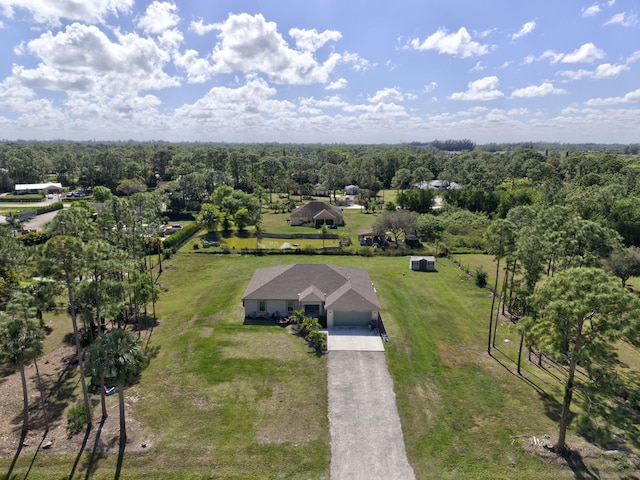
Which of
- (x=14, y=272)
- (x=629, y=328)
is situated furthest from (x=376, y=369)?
(x=14, y=272)

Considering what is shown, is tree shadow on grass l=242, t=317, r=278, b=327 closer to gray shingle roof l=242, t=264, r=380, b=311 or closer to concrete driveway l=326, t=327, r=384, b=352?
gray shingle roof l=242, t=264, r=380, b=311

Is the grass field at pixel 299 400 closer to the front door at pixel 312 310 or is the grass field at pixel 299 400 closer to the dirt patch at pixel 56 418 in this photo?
the dirt patch at pixel 56 418

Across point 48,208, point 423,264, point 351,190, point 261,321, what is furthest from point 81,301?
point 351,190

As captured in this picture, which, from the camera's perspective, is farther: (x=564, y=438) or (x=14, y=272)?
(x=14, y=272)

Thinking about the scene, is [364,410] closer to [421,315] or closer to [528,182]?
[421,315]

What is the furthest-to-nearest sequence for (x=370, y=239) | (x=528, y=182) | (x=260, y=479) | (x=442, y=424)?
A: (x=528, y=182) < (x=370, y=239) < (x=442, y=424) < (x=260, y=479)

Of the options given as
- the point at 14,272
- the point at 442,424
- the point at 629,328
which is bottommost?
the point at 442,424

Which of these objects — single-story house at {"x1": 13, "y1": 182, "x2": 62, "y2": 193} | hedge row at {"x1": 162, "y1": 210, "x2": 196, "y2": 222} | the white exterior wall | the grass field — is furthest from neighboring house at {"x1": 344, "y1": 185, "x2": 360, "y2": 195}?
the white exterior wall

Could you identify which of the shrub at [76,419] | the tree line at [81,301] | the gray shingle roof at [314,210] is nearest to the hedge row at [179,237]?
the gray shingle roof at [314,210]
